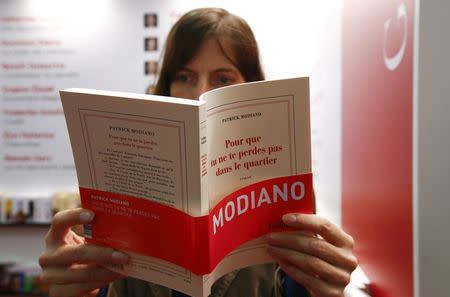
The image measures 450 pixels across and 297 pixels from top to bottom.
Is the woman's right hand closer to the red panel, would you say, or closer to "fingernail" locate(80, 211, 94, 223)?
"fingernail" locate(80, 211, 94, 223)

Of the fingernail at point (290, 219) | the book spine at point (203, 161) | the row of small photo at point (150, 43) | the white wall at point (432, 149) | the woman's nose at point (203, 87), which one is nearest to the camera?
the book spine at point (203, 161)

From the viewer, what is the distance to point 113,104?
66cm

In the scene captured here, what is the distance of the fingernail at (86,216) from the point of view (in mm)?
734

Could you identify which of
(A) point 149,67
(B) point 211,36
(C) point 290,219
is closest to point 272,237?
(C) point 290,219

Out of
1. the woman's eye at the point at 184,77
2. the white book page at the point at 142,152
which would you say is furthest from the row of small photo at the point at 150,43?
the white book page at the point at 142,152

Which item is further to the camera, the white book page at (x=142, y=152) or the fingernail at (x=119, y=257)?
the fingernail at (x=119, y=257)

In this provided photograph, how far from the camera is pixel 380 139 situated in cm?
131

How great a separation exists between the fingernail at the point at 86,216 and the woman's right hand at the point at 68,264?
0.03 ft

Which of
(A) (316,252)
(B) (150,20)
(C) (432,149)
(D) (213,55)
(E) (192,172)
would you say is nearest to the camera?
(E) (192,172)

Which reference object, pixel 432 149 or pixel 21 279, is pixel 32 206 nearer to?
pixel 21 279

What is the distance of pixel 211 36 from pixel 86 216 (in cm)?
54

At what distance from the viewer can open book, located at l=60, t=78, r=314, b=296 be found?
64 cm

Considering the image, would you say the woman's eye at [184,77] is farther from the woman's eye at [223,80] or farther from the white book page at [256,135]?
the white book page at [256,135]

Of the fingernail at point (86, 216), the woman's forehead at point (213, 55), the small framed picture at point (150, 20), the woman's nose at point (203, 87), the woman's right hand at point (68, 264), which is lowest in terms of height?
the woman's right hand at point (68, 264)
